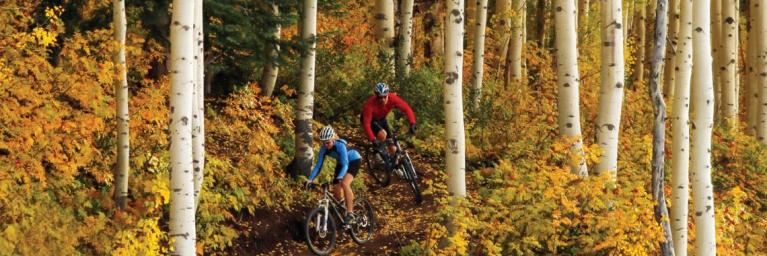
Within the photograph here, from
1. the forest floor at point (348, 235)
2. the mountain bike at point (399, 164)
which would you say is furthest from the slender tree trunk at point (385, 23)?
the forest floor at point (348, 235)

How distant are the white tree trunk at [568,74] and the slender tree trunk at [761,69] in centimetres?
727

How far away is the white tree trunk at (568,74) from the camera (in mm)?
12724

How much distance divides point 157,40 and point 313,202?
334 cm

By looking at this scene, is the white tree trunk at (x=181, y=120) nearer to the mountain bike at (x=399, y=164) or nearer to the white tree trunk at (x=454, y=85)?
the white tree trunk at (x=454, y=85)

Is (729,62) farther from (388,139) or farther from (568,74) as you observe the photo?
(388,139)

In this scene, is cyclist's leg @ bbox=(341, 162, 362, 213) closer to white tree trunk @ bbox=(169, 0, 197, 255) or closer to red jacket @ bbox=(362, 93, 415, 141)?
red jacket @ bbox=(362, 93, 415, 141)

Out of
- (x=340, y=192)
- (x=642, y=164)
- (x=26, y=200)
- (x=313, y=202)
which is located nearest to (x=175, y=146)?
(x=26, y=200)

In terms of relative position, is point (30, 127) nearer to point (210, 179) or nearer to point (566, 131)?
point (210, 179)

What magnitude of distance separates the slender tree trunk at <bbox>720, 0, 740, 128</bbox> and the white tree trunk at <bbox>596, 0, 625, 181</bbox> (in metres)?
6.47

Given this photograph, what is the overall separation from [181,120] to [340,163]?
2996 millimetres

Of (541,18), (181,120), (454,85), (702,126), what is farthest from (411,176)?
(541,18)

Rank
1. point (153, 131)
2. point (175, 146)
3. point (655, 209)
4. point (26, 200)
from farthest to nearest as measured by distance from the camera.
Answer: point (153, 131)
point (655, 209)
point (26, 200)
point (175, 146)

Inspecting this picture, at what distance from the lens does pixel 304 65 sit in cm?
1357

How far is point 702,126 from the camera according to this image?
11.0 meters
